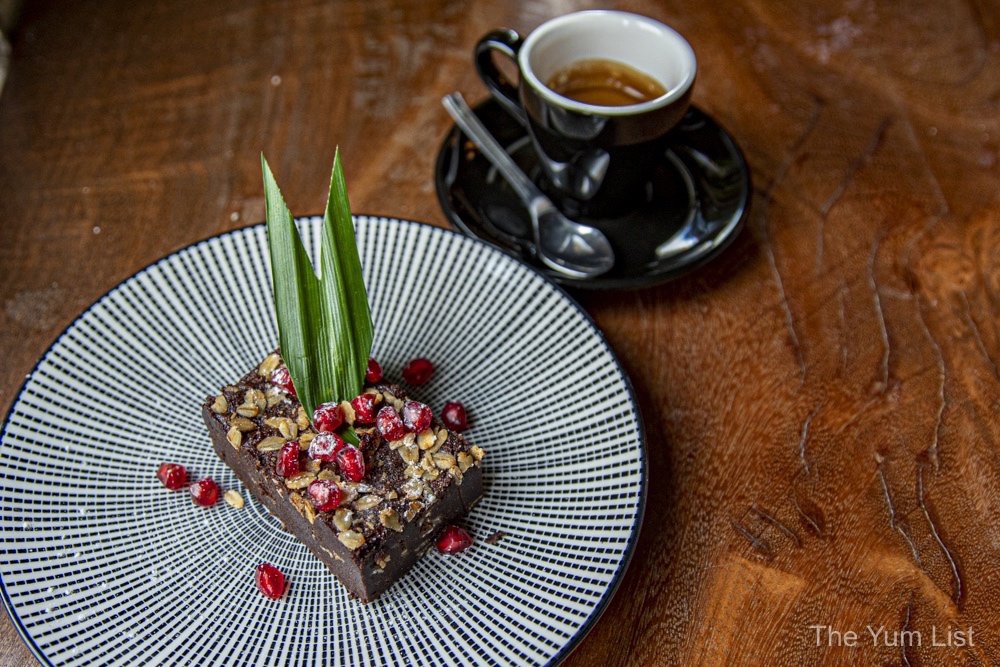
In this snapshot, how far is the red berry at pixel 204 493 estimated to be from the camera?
4.05ft

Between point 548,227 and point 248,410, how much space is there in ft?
2.12

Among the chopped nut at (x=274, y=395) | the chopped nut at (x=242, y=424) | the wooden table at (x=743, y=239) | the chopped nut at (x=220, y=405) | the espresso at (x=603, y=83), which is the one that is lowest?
the wooden table at (x=743, y=239)

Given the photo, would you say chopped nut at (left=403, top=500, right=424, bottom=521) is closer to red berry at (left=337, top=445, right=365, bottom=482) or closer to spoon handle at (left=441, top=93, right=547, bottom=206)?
red berry at (left=337, top=445, right=365, bottom=482)

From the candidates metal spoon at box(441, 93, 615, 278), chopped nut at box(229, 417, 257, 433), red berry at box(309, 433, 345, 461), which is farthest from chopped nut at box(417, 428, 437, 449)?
metal spoon at box(441, 93, 615, 278)

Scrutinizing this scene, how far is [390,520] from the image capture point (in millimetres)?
1107

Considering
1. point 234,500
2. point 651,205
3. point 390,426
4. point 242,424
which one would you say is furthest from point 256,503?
point 651,205

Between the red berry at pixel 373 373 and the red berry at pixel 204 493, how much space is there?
0.26 meters

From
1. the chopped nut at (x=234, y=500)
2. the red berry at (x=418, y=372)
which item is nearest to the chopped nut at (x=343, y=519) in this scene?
the chopped nut at (x=234, y=500)

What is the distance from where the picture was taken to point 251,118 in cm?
181

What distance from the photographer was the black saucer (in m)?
1.54

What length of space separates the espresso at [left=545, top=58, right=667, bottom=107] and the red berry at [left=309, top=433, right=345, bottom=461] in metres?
0.82

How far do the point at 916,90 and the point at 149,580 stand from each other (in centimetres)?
170

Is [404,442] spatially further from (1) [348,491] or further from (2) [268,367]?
(2) [268,367]

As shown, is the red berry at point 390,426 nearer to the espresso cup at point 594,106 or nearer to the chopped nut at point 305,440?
the chopped nut at point 305,440
